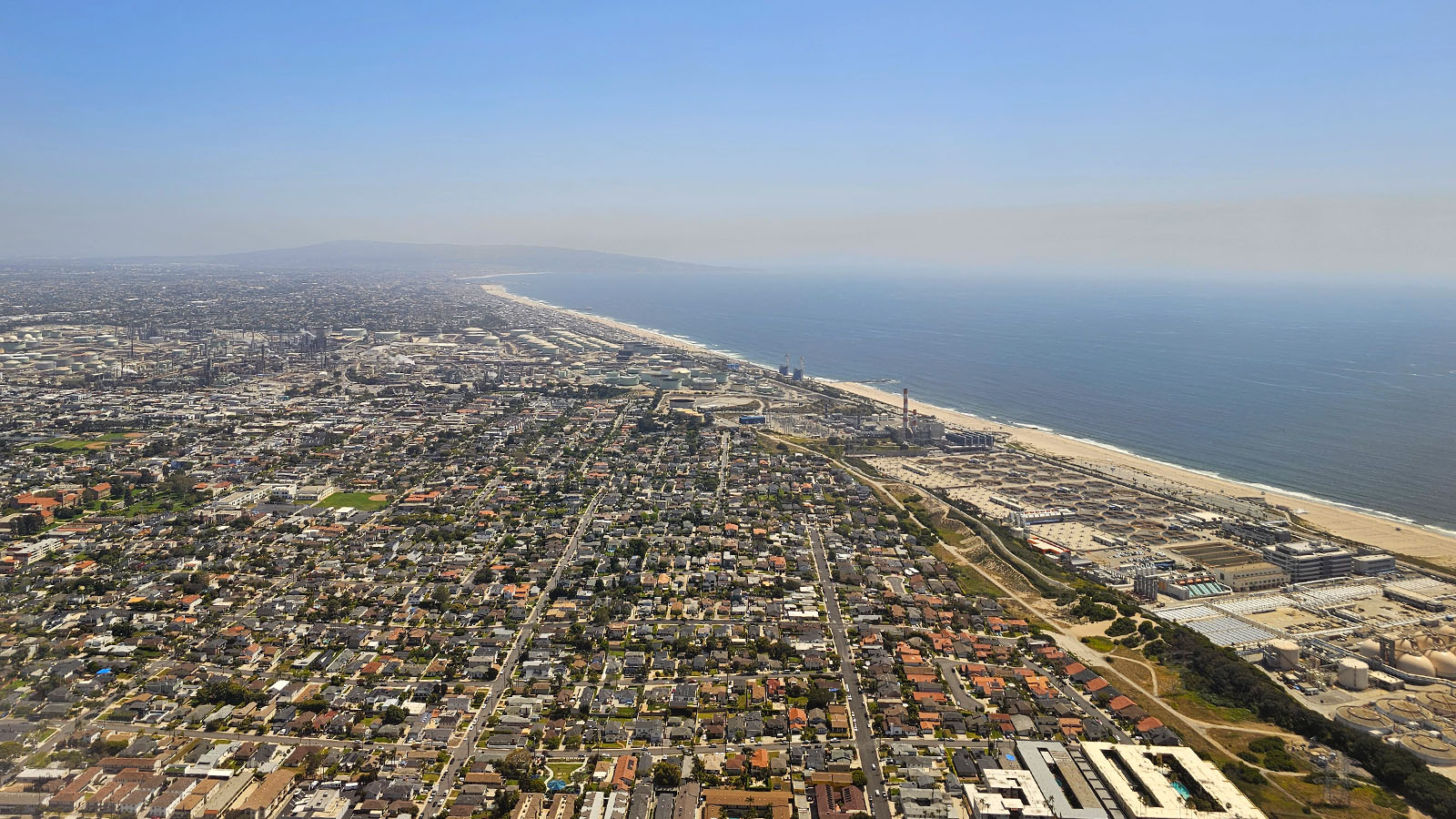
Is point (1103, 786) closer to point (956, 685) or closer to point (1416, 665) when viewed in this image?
point (956, 685)

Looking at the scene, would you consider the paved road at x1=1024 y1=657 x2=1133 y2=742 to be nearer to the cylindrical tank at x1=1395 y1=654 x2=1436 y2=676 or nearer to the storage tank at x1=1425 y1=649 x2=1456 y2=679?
the cylindrical tank at x1=1395 y1=654 x2=1436 y2=676

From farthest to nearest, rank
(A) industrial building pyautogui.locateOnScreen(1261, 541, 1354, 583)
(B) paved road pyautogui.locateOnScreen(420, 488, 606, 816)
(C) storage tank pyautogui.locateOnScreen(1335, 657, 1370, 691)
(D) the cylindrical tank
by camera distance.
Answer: (A) industrial building pyautogui.locateOnScreen(1261, 541, 1354, 583) → (D) the cylindrical tank → (C) storage tank pyautogui.locateOnScreen(1335, 657, 1370, 691) → (B) paved road pyautogui.locateOnScreen(420, 488, 606, 816)

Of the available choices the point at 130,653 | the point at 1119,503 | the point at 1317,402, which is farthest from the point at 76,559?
the point at 1317,402

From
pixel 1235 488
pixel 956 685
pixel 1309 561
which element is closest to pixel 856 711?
pixel 956 685

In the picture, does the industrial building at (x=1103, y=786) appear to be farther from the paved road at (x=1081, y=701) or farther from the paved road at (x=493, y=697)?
the paved road at (x=493, y=697)

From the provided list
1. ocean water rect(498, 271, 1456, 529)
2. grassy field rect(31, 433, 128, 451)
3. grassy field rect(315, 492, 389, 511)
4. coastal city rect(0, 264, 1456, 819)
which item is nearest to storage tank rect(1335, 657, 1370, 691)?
coastal city rect(0, 264, 1456, 819)

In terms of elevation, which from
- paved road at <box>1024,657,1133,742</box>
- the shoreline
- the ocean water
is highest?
the ocean water
